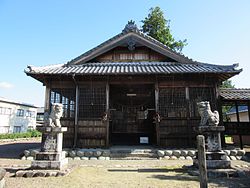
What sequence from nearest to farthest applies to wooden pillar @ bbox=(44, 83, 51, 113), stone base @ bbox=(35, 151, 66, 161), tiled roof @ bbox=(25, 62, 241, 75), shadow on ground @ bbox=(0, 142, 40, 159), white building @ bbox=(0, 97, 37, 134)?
stone base @ bbox=(35, 151, 66, 161) < shadow on ground @ bbox=(0, 142, 40, 159) < tiled roof @ bbox=(25, 62, 241, 75) < wooden pillar @ bbox=(44, 83, 51, 113) < white building @ bbox=(0, 97, 37, 134)

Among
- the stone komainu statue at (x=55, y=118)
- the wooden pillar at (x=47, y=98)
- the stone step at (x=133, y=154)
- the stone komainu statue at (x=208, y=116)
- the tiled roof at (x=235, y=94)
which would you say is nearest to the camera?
the stone komainu statue at (x=208, y=116)

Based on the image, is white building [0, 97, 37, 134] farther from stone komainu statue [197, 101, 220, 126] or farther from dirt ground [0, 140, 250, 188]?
stone komainu statue [197, 101, 220, 126]

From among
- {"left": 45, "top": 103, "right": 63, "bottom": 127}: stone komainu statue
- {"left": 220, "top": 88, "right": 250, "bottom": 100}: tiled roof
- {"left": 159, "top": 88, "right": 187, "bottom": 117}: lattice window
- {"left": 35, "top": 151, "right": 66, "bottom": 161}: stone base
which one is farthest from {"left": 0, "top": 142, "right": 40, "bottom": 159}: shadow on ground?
{"left": 220, "top": 88, "right": 250, "bottom": 100}: tiled roof

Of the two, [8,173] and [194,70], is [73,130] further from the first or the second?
[194,70]

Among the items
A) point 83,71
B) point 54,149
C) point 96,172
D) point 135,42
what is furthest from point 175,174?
point 135,42

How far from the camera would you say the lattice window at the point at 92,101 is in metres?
12.8

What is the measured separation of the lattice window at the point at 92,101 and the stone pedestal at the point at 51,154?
14.3 feet

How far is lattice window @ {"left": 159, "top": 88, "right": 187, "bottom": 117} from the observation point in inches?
500

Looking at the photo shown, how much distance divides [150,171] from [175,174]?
1.11 metres

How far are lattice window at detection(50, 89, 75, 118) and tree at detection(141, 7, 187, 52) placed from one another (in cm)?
1616

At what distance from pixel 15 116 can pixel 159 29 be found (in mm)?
34287

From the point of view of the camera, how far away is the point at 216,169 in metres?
7.70

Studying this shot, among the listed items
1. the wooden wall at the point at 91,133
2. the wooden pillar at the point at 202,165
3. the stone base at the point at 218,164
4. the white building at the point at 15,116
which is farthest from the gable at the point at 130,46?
the white building at the point at 15,116

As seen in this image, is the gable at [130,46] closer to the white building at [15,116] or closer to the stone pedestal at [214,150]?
the stone pedestal at [214,150]
